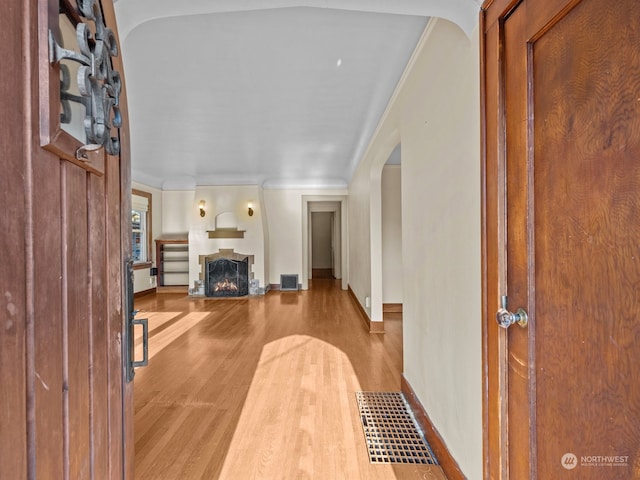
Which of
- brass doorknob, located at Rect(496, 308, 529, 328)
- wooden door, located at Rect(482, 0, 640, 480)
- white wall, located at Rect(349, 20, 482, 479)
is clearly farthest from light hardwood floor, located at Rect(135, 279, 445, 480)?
brass doorknob, located at Rect(496, 308, 529, 328)

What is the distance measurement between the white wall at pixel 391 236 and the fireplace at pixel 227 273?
2.87 m

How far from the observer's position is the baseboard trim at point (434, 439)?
4.36 ft

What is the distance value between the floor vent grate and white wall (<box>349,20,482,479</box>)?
0.16m

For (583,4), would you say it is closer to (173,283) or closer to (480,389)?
(480,389)

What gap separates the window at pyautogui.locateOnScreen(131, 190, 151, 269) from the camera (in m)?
5.93

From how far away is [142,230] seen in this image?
20.1 ft

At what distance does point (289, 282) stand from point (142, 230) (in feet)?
10.5

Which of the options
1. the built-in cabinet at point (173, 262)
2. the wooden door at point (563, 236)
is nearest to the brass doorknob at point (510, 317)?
the wooden door at point (563, 236)

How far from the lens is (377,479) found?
1.38 meters

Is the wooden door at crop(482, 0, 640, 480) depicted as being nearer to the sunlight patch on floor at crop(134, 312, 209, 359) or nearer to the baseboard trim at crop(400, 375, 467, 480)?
the baseboard trim at crop(400, 375, 467, 480)

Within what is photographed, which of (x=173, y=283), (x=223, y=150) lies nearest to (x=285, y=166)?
(x=223, y=150)

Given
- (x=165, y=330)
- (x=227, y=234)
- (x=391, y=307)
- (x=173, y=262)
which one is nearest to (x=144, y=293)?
(x=173, y=262)

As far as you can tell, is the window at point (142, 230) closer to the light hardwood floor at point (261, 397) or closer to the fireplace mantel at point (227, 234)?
the fireplace mantel at point (227, 234)

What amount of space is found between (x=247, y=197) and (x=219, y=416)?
4765mm
